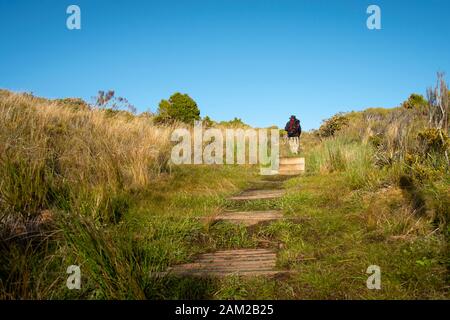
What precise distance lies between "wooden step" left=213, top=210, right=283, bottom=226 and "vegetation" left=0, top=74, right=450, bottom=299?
0.17 meters

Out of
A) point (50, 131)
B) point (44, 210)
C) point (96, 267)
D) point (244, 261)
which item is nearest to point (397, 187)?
point (244, 261)

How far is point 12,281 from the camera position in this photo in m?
2.29

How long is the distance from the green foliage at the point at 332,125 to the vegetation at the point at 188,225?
15.9 m

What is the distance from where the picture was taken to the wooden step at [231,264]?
2965mm

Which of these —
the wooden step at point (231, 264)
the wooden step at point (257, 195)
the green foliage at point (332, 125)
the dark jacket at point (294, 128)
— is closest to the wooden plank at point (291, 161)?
the wooden step at point (257, 195)

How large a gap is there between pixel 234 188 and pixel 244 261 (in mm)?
4244

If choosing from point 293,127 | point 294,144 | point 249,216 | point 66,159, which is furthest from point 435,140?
point 293,127

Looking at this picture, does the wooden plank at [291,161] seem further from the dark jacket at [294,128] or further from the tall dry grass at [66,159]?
the dark jacket at [294,128]

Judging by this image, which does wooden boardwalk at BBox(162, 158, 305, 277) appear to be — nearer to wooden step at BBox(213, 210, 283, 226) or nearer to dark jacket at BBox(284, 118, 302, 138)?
wooden step at BBox(213, 210, 283, 226)

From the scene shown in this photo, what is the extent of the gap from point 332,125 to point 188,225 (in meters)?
20.7

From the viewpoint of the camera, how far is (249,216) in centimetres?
479

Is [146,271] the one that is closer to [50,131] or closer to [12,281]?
[12,281]

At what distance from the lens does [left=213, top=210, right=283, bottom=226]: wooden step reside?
4.52 m
